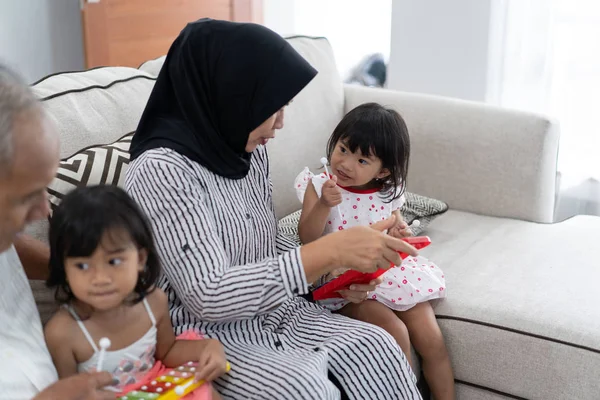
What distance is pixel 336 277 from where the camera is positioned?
65.7 inches

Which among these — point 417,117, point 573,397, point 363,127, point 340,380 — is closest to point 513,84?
point 417,117

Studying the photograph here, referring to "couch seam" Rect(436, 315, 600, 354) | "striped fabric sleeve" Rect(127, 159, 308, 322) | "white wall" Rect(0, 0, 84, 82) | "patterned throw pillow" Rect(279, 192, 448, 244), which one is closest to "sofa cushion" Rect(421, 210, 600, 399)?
"couch seam" Rect(436, 315, 600, 354)

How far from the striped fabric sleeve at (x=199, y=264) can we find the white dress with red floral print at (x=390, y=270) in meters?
0.40

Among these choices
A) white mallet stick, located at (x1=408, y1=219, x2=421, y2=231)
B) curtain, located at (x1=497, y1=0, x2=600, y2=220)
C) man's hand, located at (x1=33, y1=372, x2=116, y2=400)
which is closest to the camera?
man's hand, located at (x1=33, y1=372, x2=116, y2=400)

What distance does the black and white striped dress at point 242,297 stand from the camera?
1398 millimetres

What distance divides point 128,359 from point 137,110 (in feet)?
2.26

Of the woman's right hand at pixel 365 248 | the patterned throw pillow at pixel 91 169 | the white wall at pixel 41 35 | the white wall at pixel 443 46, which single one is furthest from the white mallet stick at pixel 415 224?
the white wall at pixel 41 35

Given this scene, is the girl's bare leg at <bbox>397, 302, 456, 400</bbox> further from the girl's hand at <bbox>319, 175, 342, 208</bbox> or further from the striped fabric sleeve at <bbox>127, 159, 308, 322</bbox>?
the striped fabric sleeve at <bbox>127, 159, 308, 322</bbox>

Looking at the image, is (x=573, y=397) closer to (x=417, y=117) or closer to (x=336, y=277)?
(x=336, y=277)

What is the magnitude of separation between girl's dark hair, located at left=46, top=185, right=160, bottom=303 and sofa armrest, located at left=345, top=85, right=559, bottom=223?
1.33 metres

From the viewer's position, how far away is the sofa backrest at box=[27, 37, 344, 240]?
1.63m

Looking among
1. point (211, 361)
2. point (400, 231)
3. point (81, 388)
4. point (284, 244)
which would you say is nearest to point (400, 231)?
point (400, 231)

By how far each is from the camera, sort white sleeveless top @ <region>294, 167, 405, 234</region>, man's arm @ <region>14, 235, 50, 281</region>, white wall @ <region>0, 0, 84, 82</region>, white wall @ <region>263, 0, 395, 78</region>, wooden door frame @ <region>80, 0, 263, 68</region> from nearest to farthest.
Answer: man's arm @ <region>14, 235, 50, 281</region>, white sleeveless top @ <region>294, 167, 405, 234</region>, wooden door frame @ <region>80, 0, 263, 68</region>, white wall @ <region>0, 0, 84, 82</region>, white wall @ <region>263, 0, 395, 78</region>

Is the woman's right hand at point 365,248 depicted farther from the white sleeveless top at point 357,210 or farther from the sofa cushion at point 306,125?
the sofa cushion at point 306,125
